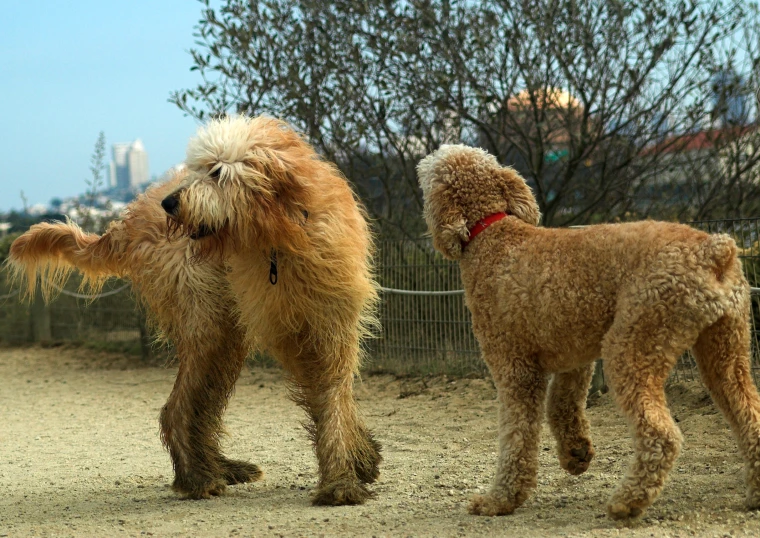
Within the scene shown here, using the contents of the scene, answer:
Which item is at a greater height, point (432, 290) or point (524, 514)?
point (432, 290)

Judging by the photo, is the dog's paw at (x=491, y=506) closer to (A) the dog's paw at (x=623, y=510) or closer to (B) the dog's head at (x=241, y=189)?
(A) the dog's paw at (x=623, y=510)

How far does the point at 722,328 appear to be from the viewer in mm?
3951

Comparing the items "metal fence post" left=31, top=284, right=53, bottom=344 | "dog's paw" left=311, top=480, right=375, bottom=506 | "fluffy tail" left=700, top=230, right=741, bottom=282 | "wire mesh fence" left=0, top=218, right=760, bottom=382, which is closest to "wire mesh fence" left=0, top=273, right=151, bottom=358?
"metal fence post" left=31, top=284, right=53, bottom=344

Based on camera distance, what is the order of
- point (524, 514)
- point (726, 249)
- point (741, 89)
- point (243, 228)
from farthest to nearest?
point (741, 89)
point (243, 228)
point (524, 514)
point (726, 249)

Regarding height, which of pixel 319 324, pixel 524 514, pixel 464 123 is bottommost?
pixel 524 514

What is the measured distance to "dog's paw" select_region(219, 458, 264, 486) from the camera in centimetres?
597

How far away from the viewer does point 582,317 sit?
408 centimetres

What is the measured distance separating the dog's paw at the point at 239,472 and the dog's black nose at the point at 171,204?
6.65ft

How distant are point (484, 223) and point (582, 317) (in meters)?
0.75

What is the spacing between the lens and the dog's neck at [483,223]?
4.52m

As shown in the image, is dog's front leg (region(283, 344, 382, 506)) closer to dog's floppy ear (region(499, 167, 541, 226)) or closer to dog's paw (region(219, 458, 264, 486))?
dog's paw (region(219, 458, 264, 486))

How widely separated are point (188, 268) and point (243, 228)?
42.2 inches

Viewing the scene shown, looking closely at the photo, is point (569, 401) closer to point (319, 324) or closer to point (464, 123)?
point (319, 324)

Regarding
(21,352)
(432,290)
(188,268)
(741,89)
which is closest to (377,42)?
(432,290)
